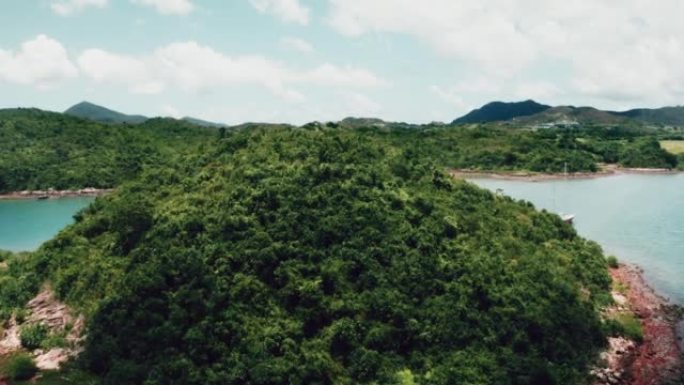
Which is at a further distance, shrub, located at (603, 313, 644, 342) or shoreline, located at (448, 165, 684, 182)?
shoreline, located at (448, 165, 684, 182)

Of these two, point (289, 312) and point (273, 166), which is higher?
point (273, 166)

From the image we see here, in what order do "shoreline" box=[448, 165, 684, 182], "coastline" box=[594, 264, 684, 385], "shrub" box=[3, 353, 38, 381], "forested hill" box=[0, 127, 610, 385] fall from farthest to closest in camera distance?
1. "shoreline" box=[448, 165, 684, 182]
2. "coastline" box=[594, 264, 684, 385]
3. "shrub" box=[3, 353, 38, 381]
4. "forested hill" box=[0, 127, 610, 385]

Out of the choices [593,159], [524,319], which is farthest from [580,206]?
[524,319]

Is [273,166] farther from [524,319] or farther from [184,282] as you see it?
[524,319]

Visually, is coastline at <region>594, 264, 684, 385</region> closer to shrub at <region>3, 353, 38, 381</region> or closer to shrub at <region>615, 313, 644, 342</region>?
shrub at <region>615, 313, 644, 342</region>

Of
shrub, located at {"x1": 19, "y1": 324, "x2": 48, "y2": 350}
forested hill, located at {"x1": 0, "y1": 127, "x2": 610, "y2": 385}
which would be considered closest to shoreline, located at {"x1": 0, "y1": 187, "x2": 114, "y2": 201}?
forested hill, located at {"x1": 0, "y1": 127, "x2": 610, "y2": 385}

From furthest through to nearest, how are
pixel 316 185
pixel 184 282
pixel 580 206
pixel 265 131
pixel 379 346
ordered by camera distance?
pixel 580 206 < pixel 265 131 < pixel 316 185 < pixel 184 282 < pixel 379 346

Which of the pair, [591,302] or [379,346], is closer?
[379,346]

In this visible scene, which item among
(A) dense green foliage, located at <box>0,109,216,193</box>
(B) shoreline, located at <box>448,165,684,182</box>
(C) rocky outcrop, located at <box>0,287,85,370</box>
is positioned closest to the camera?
(C) rocky outcrop, located at <box>0,287,85,370</box>
